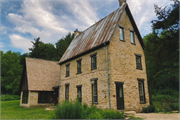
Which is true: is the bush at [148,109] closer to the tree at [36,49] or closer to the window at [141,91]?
the window at [141,91]

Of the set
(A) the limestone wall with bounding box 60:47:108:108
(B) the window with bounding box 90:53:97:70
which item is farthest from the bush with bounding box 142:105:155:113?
(B) the window with bounding box 90:53:97:70

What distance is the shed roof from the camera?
22703mm

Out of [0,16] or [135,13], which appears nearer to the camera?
[0,16]

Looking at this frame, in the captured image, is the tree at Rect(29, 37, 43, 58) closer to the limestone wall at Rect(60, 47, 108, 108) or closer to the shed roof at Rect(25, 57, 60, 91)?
the shed roof at Rect(25, 57, 60, 91)

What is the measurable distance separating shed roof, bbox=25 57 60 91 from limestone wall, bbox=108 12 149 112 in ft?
45.4

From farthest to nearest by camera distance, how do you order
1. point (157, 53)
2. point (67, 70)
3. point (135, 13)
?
point (67, 70) → point (135, 13) → point (157, 53)

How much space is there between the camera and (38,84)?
2294 centimetres

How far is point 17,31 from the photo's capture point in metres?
18.0

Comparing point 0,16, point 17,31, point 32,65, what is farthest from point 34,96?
point 0,16

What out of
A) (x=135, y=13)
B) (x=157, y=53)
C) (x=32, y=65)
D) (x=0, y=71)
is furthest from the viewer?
(x=0, y=71)

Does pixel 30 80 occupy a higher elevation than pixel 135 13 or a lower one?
lower

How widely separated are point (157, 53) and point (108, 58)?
16.3ft

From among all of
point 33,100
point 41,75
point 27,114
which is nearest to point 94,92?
point 27,114

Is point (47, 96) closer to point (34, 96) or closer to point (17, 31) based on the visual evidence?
point (34, 96)
